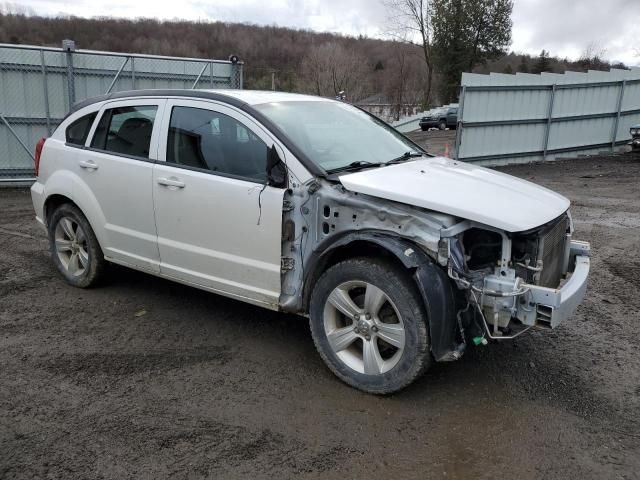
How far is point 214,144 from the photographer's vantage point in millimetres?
4145

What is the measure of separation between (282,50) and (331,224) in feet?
316

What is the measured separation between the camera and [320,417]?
3303mm

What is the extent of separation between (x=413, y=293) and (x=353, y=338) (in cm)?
54

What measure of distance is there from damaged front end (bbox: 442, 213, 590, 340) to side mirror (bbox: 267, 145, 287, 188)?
1152 mm

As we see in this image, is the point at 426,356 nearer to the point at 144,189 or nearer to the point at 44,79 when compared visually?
the point at 144,189

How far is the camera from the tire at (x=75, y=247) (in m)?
5.15

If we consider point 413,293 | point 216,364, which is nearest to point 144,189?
point 216,364

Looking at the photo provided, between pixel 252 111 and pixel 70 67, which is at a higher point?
pixel 70 67

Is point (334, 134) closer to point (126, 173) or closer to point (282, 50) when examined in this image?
point (126, 173)

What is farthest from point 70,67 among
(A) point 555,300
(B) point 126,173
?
(A) point 555,300

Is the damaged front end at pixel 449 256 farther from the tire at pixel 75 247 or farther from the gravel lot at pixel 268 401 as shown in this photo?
the tire at pixel 75 247

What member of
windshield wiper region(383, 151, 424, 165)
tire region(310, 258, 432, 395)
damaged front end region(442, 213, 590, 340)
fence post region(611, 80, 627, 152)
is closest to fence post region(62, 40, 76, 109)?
windshield wiper region(383, 151, 424, 165)

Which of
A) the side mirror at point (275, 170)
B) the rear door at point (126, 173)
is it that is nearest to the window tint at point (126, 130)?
the rear door at point (126, 173)

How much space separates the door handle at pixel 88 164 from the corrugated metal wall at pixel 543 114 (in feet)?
34.4
